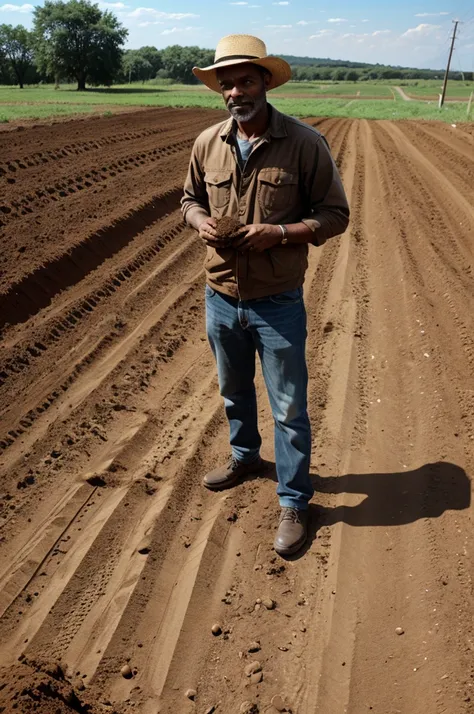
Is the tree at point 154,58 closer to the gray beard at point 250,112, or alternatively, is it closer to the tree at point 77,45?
the tree at point 77,45

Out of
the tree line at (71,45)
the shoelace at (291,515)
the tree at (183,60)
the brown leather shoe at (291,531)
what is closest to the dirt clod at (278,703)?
the brown leather shoe at (291,531)

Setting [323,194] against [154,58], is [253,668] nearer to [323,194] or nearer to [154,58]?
[323,194]

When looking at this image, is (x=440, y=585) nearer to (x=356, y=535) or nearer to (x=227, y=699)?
(x=356, y=535)

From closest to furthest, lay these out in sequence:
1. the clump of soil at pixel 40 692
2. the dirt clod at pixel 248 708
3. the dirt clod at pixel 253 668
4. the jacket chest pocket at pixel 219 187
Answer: the clump of soil at pixel 40 692, the dirt clod at pixel 248 708, the dirt clod at pixel 253 668, the jacket chest pocket at pixel 219 187

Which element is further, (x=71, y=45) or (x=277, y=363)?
(x=71, y=45)

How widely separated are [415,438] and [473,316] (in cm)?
240

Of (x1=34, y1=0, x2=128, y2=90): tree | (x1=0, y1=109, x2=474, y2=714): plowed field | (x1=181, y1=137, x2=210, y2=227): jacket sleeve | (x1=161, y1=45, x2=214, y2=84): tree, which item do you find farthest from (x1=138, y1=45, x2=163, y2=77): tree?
(x1=181, y1=137, x2=210, y2=227): jacket sleeve

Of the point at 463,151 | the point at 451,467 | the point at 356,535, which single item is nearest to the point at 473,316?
the point at 451,467

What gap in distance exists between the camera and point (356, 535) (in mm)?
3492

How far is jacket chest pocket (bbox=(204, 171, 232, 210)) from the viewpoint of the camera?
10.1ft

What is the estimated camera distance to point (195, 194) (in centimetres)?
347

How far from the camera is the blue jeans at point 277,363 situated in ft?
10.4

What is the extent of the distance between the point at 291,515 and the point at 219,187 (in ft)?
6.04

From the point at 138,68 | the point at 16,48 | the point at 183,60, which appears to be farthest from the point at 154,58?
the point at 16,48
